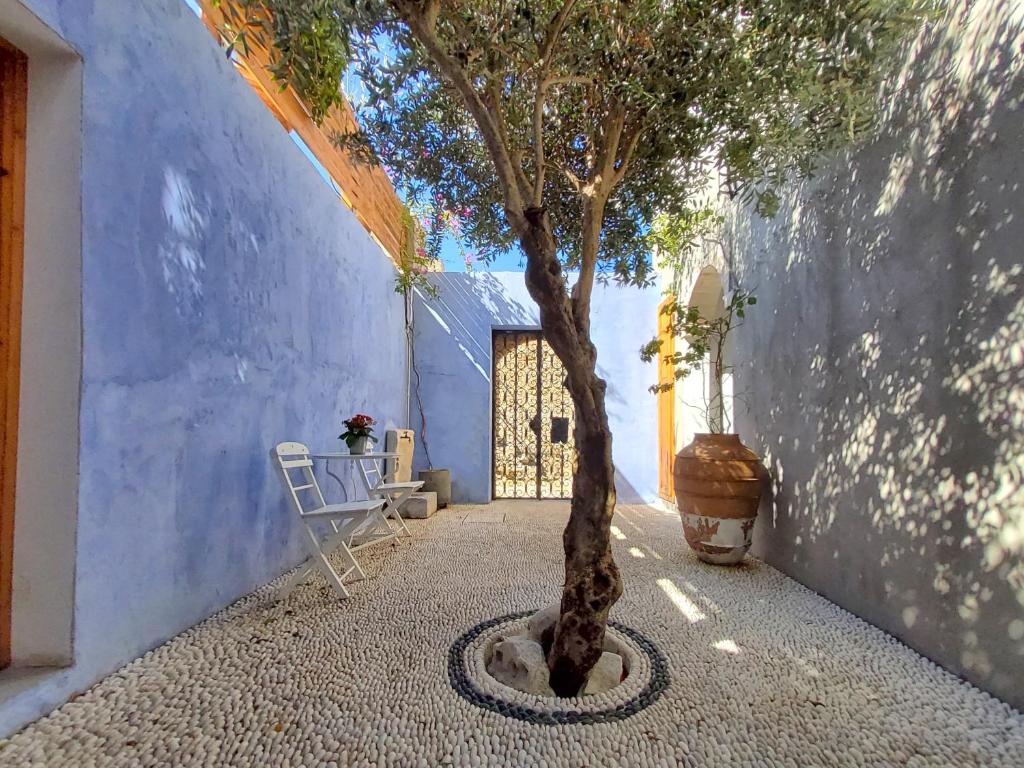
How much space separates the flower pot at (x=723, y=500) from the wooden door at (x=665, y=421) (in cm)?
233

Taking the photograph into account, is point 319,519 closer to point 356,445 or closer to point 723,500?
point 356,445

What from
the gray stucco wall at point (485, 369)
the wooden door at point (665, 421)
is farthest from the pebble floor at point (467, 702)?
the gray stucco wall at point (485, 369)

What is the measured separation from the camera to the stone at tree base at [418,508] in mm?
4996

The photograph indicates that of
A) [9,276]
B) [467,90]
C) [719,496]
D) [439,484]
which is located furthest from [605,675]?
[439,484]

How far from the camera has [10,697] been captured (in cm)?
139

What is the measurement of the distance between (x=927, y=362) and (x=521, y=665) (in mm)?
1933

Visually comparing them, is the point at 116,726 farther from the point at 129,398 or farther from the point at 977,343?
the point at 977,343

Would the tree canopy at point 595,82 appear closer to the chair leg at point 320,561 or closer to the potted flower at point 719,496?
the potted flower at point 719,496

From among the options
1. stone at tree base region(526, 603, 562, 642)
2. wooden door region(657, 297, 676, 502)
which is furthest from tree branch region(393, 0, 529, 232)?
wooden door region(657, 297, 676, 502)

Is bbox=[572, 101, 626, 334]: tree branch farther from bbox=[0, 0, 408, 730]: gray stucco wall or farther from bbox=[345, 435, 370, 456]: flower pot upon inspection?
bbox=[345, 435, 370, 456]: flower pot

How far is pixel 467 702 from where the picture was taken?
5.21ft

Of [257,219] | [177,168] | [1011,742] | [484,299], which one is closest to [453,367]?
[484,299]

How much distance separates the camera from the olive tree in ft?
5.22

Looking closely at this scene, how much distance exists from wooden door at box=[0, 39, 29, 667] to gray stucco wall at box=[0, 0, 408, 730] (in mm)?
198
